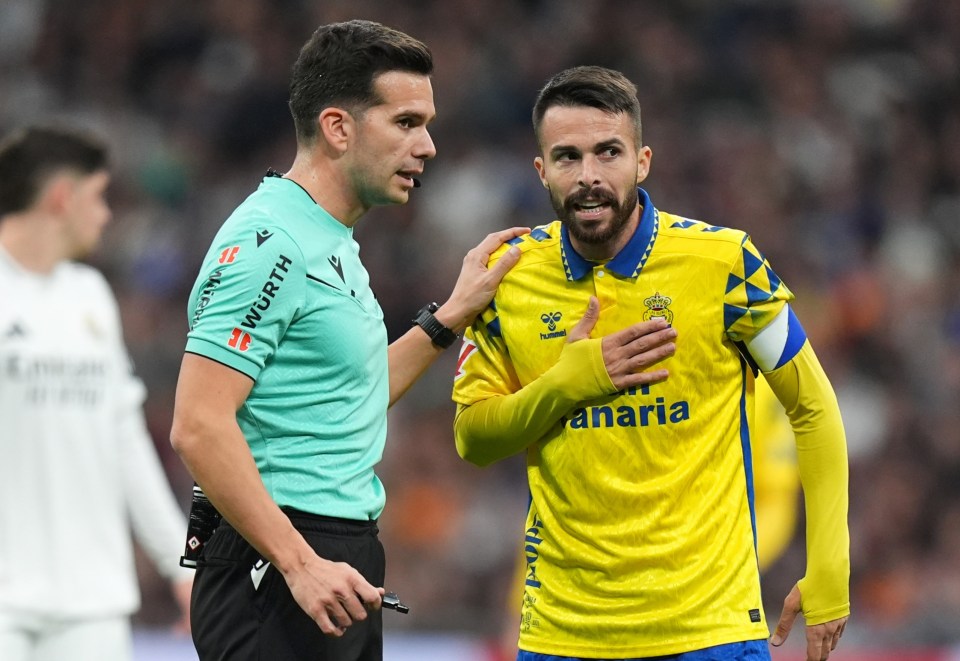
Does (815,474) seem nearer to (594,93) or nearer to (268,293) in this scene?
(594,93)

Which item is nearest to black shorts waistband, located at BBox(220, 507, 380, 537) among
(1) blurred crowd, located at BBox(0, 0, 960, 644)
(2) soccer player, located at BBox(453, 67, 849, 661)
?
(2) soccer player, located at BBox(453, 67, 849, 661)

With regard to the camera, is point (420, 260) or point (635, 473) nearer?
point (635, 473)

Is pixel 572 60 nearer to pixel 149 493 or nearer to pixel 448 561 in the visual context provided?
pixel 448 561

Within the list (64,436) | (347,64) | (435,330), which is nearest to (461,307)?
(435,330)

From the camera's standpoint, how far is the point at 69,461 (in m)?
5.12

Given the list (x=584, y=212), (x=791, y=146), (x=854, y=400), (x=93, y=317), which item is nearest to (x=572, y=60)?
(x=791, y=146)

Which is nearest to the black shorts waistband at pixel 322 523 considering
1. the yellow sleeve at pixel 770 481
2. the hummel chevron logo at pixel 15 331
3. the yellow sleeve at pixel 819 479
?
the yellow sleeve at pixel 819 479

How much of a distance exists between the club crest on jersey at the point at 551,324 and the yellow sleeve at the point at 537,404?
86 mm

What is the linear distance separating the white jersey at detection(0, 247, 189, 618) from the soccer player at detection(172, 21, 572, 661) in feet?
4.39

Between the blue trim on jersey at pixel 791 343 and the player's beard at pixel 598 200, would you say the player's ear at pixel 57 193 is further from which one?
the blue trim on jersey at pixel 791 343

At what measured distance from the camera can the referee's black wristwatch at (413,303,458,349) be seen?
4.57 metres

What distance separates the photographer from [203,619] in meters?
A: 3.82

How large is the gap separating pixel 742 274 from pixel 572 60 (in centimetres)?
838

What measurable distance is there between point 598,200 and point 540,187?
23.7 ft
